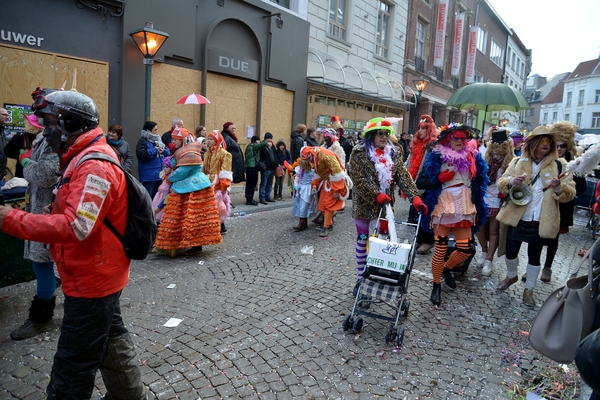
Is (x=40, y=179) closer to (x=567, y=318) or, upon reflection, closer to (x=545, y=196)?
(x=567, y=318)

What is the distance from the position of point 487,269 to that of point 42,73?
28.3ft

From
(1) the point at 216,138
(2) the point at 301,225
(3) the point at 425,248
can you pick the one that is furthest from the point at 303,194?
(3) the point at 425,248

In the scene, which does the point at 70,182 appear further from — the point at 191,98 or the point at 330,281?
the point at 191,98

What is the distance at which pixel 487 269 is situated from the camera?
5.85 m

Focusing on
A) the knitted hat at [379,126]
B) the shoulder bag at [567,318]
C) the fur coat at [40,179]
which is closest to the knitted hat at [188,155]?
the fur coat at [40,179]

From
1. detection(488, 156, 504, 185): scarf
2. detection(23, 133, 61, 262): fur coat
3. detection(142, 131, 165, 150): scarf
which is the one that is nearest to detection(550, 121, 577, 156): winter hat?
detection(488, 156, 504, 185): scarf

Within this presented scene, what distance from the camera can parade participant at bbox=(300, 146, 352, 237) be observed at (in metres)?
6.80

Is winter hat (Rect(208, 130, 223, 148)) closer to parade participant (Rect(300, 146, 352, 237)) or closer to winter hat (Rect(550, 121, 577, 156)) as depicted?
parade participant (Rect(300, 146, 352, 237))

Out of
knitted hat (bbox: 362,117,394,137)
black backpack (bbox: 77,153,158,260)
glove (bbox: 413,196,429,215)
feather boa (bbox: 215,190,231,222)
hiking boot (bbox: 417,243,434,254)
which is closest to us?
black backpack (bbox: 77,153,158,260)

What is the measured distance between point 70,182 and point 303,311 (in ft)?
8.98

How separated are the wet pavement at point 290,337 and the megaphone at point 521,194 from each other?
1.19m

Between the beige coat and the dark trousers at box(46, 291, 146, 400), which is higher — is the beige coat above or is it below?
above

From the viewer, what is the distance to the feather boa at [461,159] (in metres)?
4.47

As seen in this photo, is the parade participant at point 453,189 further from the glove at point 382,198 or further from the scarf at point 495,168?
the scarf at point 495,168
